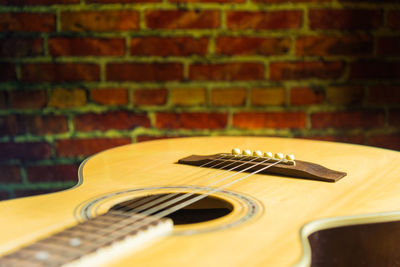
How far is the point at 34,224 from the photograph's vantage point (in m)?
0.48

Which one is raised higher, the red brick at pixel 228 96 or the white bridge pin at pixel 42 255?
the red brick at pixel 228 96

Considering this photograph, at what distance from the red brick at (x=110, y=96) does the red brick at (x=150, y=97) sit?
33 mm

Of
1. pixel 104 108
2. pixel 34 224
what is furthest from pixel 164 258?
pixel 104 108

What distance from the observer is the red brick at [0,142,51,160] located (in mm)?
1194

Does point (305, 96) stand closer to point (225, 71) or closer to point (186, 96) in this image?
point (225, 71)

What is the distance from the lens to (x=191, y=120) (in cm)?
121

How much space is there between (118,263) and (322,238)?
279 millimetres

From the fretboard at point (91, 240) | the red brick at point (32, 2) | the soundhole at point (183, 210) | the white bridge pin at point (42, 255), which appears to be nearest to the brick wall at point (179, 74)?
the red brick at point (32, 2)

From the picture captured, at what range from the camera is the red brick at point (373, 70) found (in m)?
1.21

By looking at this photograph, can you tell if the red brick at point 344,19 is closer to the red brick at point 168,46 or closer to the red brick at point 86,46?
the red brick at point 168,46

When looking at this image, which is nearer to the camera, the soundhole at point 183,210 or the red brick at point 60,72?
the soundhole at point 183,210

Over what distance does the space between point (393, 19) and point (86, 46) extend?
92cm

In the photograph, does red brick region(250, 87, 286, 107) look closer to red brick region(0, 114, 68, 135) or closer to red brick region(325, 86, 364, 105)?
red brick region(325, 86, 364, 105)

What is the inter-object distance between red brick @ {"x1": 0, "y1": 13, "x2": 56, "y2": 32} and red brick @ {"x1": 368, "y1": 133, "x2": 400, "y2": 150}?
1029 millimetres
